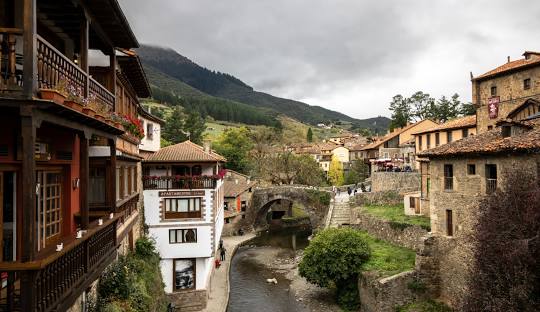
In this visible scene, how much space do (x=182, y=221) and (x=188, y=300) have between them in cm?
521

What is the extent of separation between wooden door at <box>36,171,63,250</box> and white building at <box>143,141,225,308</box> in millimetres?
15798

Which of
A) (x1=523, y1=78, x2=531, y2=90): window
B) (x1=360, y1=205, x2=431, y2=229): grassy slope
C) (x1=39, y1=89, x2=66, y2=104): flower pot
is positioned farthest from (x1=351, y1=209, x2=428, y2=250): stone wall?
(x1=39, y1=89, x2=66, y2=104): flower pot

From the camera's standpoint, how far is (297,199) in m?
54.6

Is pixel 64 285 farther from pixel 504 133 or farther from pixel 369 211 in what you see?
pixel 369 211

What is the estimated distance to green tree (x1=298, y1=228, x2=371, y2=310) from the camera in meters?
27.9

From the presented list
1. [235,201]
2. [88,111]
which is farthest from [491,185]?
[235,201]

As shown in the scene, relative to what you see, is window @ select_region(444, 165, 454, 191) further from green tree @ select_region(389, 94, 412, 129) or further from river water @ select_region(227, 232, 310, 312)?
green tree @ select_region(389, 94, 412, 129)

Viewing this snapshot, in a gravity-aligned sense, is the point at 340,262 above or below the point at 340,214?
below

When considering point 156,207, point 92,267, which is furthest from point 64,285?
point 156,207

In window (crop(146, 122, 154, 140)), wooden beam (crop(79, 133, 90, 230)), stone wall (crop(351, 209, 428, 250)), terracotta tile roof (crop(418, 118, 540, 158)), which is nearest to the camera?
wooden beam (crop(79, 133, 90, 230))

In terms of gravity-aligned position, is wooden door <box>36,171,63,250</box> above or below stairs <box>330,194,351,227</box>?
above

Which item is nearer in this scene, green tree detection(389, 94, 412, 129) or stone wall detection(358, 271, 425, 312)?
stone wall detection(358, 271, 425, 312)

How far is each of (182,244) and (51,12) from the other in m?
19.0

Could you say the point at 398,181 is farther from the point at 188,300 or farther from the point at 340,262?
the point at 188,300
